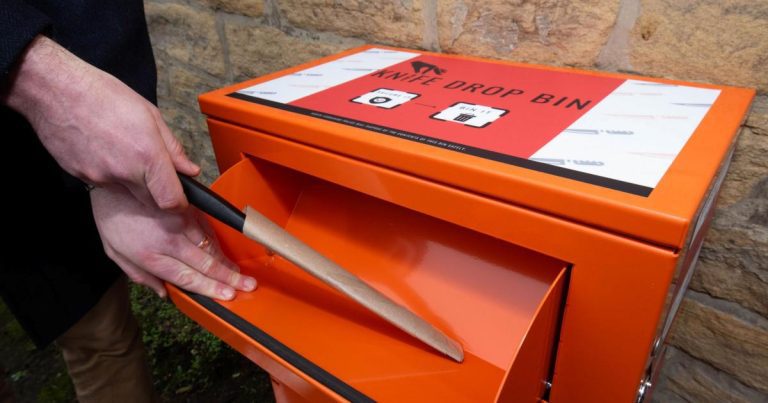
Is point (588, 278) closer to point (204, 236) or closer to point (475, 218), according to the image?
point (475, 218)

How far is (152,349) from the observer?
1.60 meters

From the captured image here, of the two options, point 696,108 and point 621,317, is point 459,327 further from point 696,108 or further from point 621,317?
point 696,108

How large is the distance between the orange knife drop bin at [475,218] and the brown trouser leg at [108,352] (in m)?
0.50

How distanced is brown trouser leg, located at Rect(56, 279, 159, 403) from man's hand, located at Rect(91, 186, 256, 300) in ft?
1.63

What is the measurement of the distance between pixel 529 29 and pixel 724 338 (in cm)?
65

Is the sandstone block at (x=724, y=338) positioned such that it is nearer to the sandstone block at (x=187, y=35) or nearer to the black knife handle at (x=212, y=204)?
the black knife handle at (x=212, y=204)

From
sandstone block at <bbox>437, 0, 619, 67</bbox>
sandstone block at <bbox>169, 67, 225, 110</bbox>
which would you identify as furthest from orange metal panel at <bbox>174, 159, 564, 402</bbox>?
sandstone block at <bbox>169, 67, 225, 110</bbox>

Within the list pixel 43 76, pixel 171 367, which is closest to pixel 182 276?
pixel 43 76

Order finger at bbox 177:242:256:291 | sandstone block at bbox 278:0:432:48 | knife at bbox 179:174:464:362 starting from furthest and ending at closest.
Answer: sandstone block at bbox 278:0:432:48
finger at bbox 177:242:256:291
knife at bbox 179:174:464:362

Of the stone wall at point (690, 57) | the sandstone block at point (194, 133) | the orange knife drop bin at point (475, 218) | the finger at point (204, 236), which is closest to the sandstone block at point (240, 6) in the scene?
the stone wall at point (690, 57)

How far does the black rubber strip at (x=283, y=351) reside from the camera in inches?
19.7

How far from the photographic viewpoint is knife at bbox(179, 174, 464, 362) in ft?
1.80

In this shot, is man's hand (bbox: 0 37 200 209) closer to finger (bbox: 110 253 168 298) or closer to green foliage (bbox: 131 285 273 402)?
finger (bbox: 110 253 168 298)

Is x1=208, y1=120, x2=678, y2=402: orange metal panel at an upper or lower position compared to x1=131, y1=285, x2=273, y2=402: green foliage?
upper
